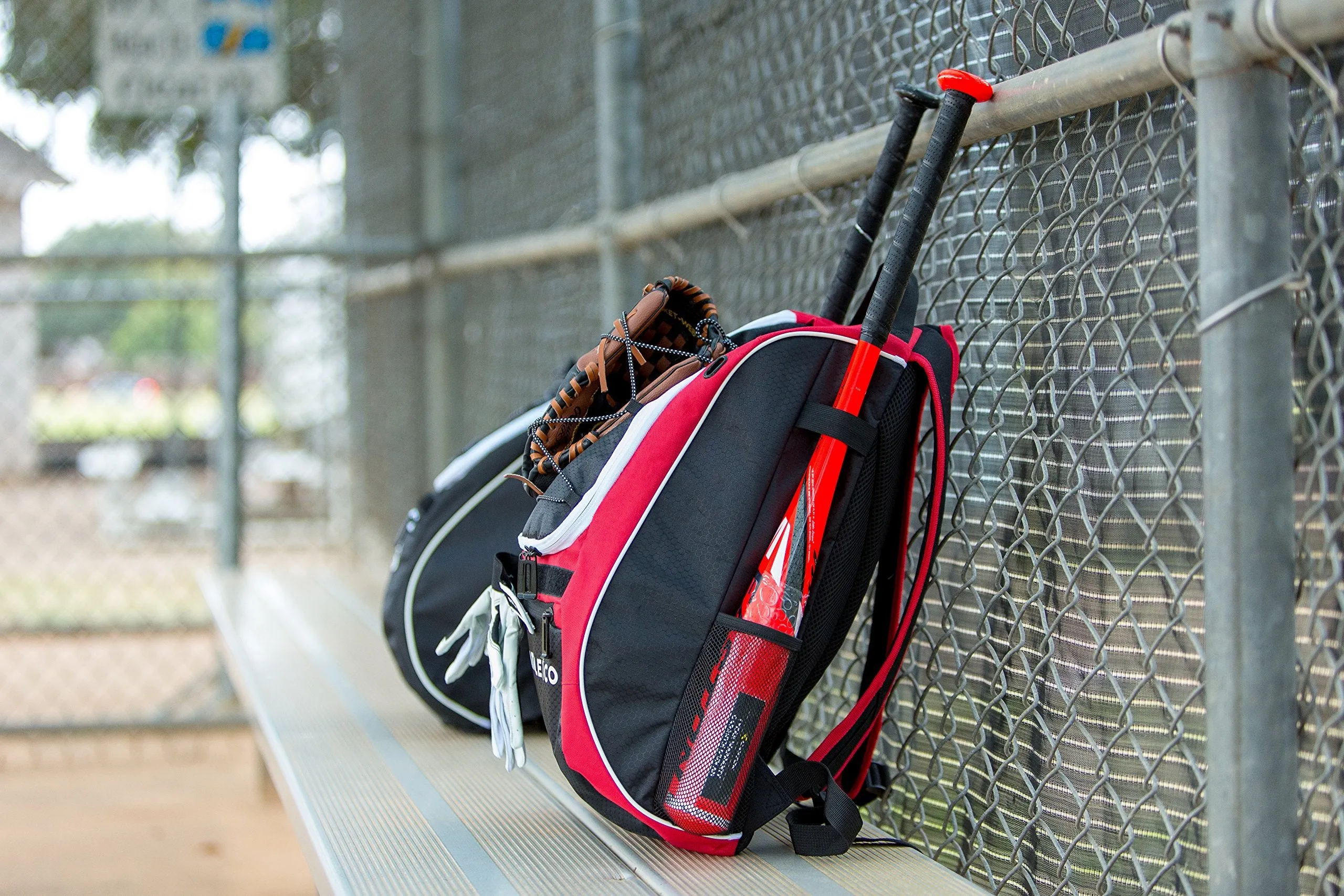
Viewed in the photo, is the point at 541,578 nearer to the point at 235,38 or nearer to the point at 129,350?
the point at 235,38

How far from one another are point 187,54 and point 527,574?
9.81 feet

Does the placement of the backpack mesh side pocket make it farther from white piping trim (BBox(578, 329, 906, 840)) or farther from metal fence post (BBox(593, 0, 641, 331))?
metal fence post (BBox(593, 0, 641, 331))

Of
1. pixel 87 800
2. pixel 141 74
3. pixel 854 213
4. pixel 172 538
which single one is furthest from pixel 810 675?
pixel 172 538

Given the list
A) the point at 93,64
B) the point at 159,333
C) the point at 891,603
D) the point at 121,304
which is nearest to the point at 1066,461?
the point at 891,603

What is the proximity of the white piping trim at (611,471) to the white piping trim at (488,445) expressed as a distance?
63cm

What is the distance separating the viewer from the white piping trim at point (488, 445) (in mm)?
2031

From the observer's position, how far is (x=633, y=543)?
4.44ft

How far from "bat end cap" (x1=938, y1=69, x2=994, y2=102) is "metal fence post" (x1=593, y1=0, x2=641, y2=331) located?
3.95 feet

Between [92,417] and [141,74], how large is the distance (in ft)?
9.06

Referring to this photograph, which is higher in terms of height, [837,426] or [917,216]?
[917,216]

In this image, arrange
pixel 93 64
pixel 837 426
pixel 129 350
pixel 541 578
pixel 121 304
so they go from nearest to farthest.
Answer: pixel 837 426 → pixel 541 578 → pixel 121 304 → pixel 93 64 → pixel 129 350

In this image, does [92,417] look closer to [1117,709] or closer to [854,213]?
[854,213]

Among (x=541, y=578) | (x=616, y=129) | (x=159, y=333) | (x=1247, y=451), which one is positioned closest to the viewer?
(x=1247, y=451)

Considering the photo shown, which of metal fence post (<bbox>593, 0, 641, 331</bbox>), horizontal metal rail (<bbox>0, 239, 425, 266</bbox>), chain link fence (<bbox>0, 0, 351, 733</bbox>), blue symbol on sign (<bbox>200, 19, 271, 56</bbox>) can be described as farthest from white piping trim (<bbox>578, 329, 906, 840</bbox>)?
blue symbol on sign (<bbox>200, 19, 271, 56</bbox>)
